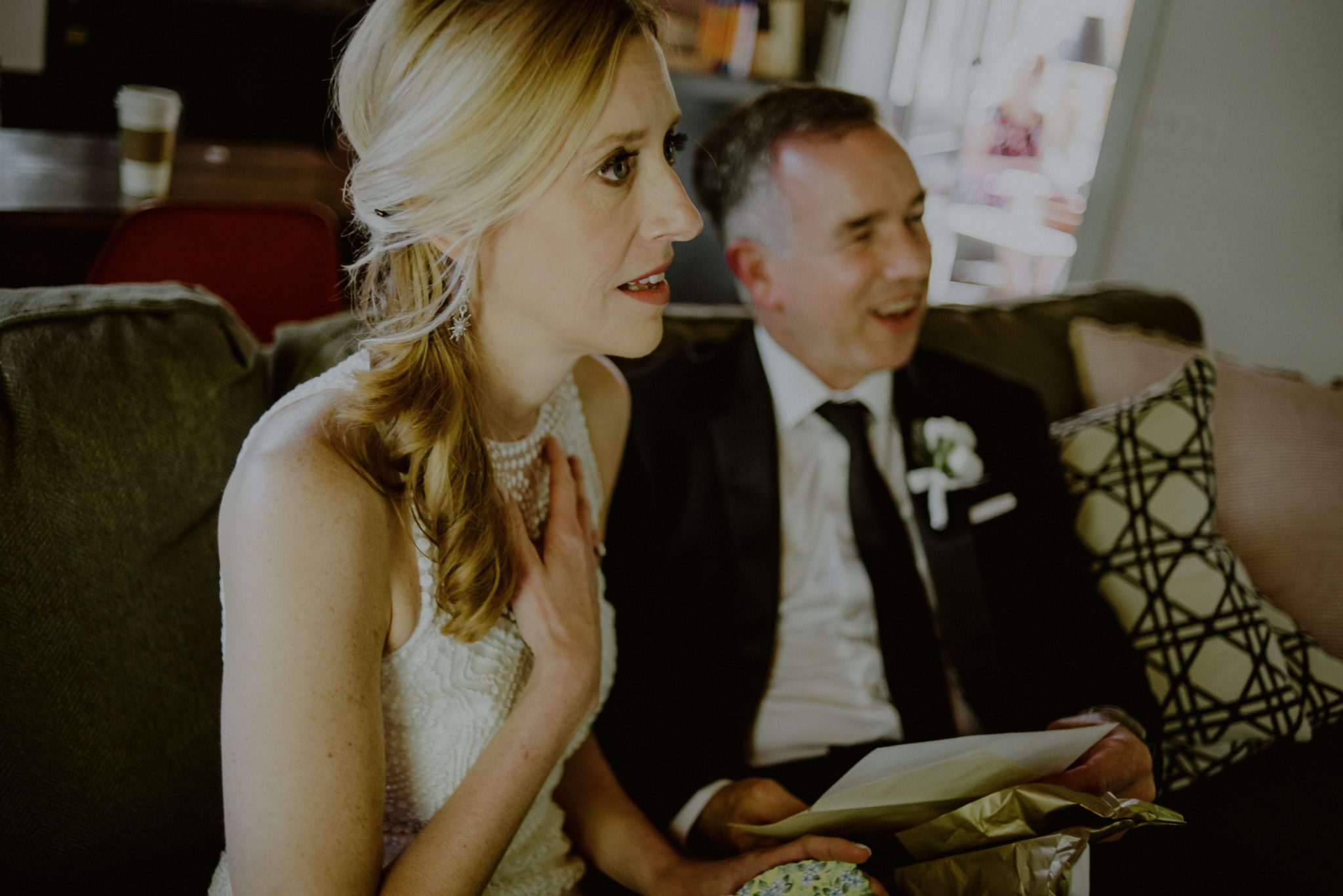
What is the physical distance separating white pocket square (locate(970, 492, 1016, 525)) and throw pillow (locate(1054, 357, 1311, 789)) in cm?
22

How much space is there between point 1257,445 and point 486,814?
5.27 ft

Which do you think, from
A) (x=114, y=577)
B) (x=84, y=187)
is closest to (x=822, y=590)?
(x=114, y=577)

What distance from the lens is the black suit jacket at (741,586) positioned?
1.51 m

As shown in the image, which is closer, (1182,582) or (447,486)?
(447,486)

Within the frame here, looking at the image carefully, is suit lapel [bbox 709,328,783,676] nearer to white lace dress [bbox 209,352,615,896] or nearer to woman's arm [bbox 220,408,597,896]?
white lace dress [bbox 209,352,615,896]

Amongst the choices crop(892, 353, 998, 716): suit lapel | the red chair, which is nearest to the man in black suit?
crop(892, 353, 998, 716): suit lapel

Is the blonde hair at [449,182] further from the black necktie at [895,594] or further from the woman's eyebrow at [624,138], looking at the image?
the black necktie at [895,594]

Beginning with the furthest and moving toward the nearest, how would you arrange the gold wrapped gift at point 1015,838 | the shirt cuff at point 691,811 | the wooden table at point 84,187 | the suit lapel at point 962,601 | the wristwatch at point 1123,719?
1. the wooden table at point 84,187
2. the suit lapel at point 962,601
3. the wristwatch at point 1123,719
4. the shirt cuff at point 691,811
5. the gold wrapped gift at point 1015,838

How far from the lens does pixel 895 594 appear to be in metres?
1.61

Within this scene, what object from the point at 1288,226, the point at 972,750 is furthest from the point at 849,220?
the point at 1288,226

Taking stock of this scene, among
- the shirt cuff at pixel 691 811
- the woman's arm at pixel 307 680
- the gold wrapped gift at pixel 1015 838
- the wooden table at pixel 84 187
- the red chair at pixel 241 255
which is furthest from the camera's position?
the wooden table at pixel 84 187

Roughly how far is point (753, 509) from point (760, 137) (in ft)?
2.13

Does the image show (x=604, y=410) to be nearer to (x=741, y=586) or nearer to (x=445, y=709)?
(x=741, y=586)

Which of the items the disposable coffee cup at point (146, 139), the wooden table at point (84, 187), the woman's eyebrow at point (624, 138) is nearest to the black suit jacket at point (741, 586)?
the woman's eyebrow at point (624, 138)
